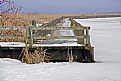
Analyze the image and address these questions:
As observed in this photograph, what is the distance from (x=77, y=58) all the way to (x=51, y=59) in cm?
102

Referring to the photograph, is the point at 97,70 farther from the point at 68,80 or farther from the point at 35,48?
the point at 35,48

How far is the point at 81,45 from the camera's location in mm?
12359

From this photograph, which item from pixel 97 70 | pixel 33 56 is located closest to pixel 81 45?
pixel 33 56

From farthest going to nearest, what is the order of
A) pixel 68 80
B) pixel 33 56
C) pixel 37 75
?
pixel 33 56 < pixel 37 75 < pixel 68 80

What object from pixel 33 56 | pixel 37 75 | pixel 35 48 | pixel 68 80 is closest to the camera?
pixel 68 80

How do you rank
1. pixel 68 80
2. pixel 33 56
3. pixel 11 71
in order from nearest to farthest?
pixel 68 80 < pixel 11 71 < pixel 33 56

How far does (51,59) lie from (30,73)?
3.68 meters

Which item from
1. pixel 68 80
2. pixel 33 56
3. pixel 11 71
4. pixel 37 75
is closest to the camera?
pixel 68 80

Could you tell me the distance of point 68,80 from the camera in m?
7.51

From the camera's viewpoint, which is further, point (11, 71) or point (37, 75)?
point (11, 71)

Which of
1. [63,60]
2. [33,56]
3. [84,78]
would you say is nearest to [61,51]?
[63,60]

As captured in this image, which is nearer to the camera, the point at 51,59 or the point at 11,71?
the point at 11,71

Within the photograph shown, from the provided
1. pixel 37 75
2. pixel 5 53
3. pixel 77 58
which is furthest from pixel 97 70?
pixel 5 53

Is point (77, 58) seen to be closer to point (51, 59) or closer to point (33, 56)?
point (51, 59)
